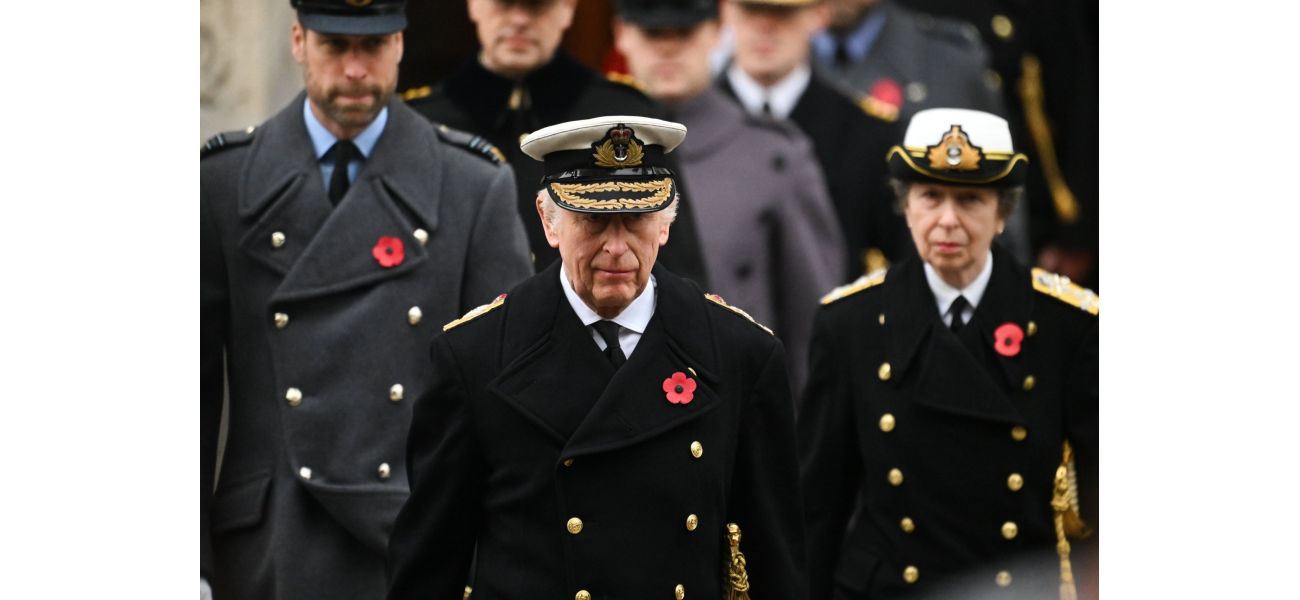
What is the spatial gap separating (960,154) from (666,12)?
52.9 inches

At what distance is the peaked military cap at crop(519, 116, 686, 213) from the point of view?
4891 mm

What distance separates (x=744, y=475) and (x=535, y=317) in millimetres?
619

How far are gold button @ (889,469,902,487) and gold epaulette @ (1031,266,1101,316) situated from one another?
2.41 feet

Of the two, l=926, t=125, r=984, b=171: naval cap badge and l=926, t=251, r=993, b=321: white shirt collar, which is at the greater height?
l=926, t=125, r=984, b=171: naval cap badge

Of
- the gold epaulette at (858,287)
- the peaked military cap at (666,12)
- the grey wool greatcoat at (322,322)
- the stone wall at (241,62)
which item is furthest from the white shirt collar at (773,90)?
the stone wall at (241,62)

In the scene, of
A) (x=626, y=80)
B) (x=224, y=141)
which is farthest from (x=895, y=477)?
(x=224, y=141)

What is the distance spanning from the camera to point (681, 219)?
6.73 meters

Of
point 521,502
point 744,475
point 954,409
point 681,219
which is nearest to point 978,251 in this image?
point 954,409

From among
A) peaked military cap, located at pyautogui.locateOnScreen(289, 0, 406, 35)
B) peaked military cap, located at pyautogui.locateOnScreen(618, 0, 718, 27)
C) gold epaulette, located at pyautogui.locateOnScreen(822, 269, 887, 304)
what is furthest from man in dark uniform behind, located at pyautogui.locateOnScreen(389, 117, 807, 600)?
peaked military cap, located at pyautogui.locateOnScreen(618, 0, 718, 27)

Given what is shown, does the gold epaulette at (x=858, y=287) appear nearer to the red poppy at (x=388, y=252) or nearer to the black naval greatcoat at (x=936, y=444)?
the black naval greatcoat at (x=936, y=444)

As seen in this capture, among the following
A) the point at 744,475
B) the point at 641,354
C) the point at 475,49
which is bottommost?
the point at 744,475

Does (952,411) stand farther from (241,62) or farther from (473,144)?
(241,62)

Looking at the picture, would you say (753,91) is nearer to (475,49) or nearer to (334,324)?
(475,49)

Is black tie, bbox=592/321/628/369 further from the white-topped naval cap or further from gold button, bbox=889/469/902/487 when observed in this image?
gold button, bbox=889/469/902/487
